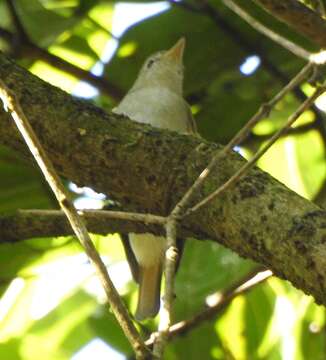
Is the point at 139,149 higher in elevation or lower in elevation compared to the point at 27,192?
lower

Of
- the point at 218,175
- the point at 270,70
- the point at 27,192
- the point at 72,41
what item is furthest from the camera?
the point at 72,41

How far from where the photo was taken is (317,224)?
1693 mm

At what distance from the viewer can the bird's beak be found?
3.41 meters

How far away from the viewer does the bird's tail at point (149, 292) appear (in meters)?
3.23

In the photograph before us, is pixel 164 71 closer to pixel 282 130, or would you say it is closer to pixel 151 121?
pixel 151 121

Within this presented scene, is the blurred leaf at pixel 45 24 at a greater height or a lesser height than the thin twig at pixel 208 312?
greater

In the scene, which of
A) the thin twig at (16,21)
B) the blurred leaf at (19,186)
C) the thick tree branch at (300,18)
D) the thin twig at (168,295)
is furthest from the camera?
the thin twig at (16,21)

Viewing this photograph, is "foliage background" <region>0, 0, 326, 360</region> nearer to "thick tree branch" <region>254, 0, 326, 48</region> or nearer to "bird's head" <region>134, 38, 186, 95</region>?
"bird's head" <region>134, 38, 186, 95</region>

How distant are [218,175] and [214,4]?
4.87 feet

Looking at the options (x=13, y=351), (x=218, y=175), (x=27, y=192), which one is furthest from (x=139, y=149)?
(x=13, y=351)

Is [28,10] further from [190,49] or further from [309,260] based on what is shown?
[309,260]

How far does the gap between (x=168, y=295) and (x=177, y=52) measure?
228cm

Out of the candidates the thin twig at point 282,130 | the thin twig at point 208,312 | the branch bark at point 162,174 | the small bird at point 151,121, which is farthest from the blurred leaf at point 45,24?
the thin twig at point 282,130

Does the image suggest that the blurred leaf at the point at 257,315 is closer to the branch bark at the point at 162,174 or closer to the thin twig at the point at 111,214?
the branch bark at the point at 162,174
